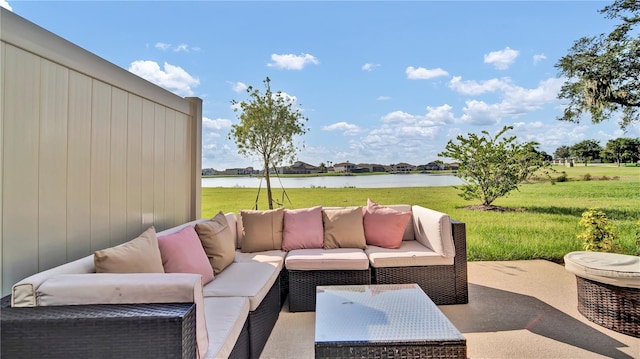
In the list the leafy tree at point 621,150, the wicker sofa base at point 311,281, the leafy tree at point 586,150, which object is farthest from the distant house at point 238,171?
the leafy tree at point 621,150

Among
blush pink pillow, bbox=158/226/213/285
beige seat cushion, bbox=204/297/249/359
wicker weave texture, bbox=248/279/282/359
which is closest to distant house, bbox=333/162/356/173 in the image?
wicker weave texture, bbox=248/279/282/359

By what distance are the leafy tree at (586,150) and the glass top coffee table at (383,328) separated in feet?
14.6

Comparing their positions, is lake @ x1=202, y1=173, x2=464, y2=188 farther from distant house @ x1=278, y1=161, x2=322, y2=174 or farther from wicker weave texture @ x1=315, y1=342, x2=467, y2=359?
wicker weave texture @ x1=315, y1=342, x2=467, y2=359

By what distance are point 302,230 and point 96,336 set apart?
242 centimetres

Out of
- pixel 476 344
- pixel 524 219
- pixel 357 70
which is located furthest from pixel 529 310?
pixel 357 70

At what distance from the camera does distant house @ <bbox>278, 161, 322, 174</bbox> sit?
5.16 meters

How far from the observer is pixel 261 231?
11.3 feet

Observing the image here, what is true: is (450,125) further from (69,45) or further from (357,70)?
(69,45)

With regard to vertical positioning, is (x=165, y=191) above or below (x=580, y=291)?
above

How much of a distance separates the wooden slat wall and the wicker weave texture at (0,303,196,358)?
67cm

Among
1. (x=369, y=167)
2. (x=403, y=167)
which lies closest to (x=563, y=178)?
(x=403, y=167)

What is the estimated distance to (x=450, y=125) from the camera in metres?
5.37

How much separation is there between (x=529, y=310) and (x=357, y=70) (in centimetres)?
374

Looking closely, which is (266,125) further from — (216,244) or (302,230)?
(216,244)
